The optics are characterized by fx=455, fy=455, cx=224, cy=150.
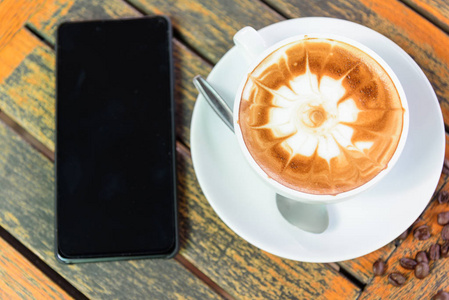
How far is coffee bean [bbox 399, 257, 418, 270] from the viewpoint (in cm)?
74

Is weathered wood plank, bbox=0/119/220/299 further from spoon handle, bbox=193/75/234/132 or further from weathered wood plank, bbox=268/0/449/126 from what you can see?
weathered wood plank, bbox=268/0/449/126

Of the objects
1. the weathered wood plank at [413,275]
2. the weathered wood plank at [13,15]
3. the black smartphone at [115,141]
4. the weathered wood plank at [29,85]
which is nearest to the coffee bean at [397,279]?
the weathered wood plank at [413,275]

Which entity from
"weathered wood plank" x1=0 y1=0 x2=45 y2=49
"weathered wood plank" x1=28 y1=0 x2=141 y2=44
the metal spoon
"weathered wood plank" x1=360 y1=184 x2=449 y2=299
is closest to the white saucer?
the metal spoon

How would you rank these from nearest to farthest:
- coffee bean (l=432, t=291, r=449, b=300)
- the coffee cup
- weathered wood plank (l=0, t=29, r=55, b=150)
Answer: the coffee cup → coffee bean (l=432, t=291, r=449, b=300) → weathered wood plank (l=0, t=29, r=55, b=150)

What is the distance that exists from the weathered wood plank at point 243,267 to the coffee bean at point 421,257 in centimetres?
11

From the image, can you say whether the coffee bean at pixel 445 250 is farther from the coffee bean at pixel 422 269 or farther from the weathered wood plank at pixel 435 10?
the weathered wood plank at pixel 435 10

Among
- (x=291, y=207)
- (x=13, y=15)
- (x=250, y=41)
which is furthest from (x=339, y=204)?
(x=13, y=15)

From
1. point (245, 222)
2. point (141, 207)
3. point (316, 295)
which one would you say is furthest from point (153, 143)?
point (316, 295)

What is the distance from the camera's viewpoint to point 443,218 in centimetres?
74

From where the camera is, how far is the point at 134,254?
2.50ft

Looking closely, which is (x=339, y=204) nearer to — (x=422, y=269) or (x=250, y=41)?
(x=422, y=269)

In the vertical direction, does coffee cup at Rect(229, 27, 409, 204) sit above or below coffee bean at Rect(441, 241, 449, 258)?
above

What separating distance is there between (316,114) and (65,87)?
1.48ft

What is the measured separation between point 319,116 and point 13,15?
0.61 metres
